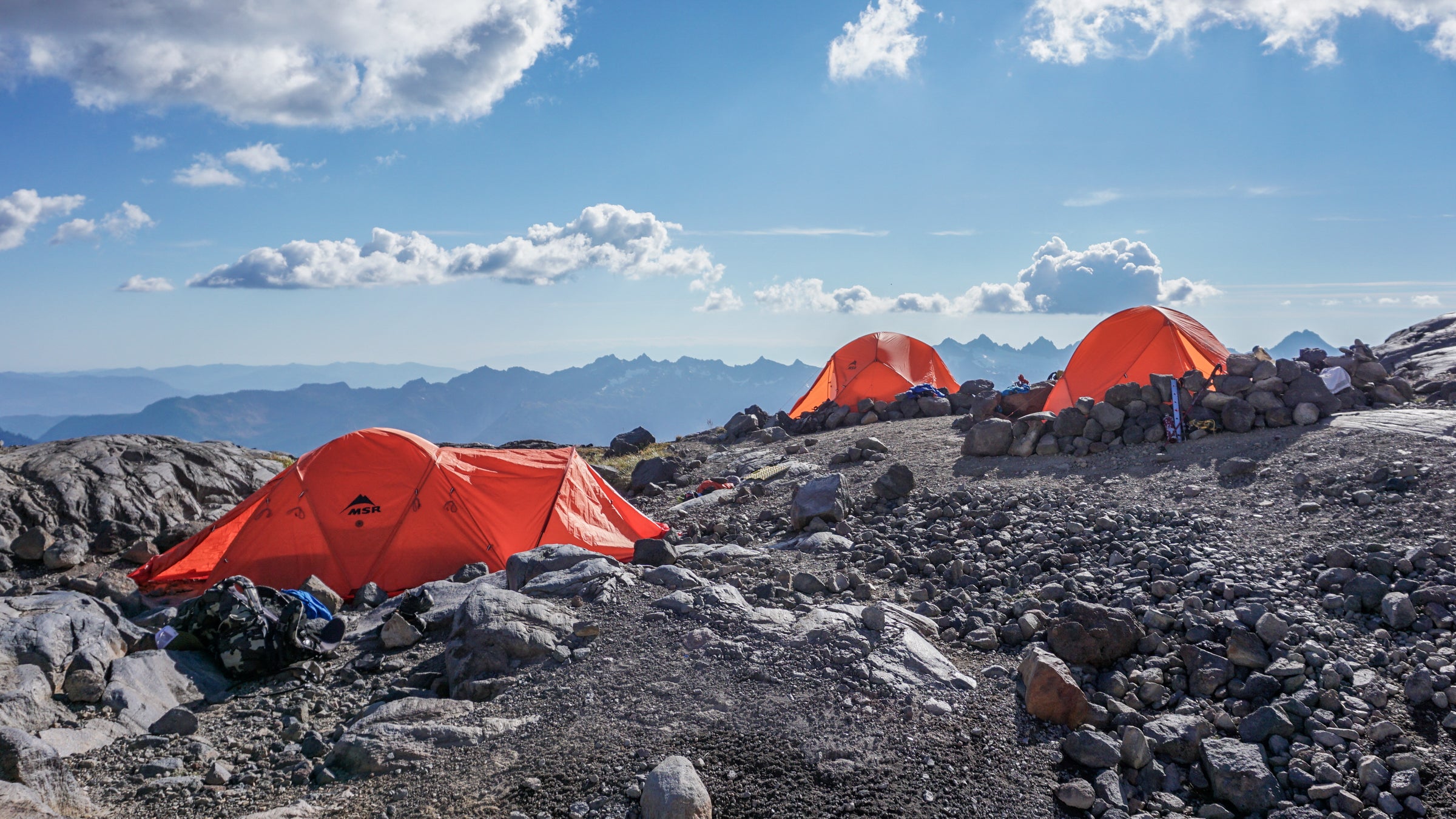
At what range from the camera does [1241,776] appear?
5230mm

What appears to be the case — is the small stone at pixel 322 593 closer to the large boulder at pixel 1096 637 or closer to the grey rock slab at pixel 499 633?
the grey rock slab at pixel 499 633

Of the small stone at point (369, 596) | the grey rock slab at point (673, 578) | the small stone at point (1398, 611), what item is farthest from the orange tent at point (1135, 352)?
the small stone at point (369, 596)

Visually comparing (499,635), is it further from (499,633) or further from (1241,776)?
(1241,776)

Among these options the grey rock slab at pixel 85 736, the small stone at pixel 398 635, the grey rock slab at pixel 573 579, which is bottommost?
the grey rock slab at pixel 85 736

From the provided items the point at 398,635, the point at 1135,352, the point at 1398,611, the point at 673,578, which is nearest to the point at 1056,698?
the point at 1398,611

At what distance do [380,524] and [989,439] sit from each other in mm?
10661

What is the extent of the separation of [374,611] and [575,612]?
153 inches

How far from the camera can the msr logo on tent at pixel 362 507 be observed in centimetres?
1195

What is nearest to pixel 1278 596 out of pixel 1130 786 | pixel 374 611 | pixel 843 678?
pixel 1130 786

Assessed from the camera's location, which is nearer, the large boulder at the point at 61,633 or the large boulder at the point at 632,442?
the large boulder at the point at 61,633

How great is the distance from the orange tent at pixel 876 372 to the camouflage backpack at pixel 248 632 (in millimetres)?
20952

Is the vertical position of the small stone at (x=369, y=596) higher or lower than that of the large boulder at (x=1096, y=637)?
lower

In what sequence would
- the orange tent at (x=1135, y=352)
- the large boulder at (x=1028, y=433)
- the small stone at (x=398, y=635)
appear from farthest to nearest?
the orange tent at (x=1135, y=352) < the large boulder at (x=1028, y=433) < the small stone at (x=398, y=635)

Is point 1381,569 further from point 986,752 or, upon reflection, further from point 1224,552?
point 986,752
